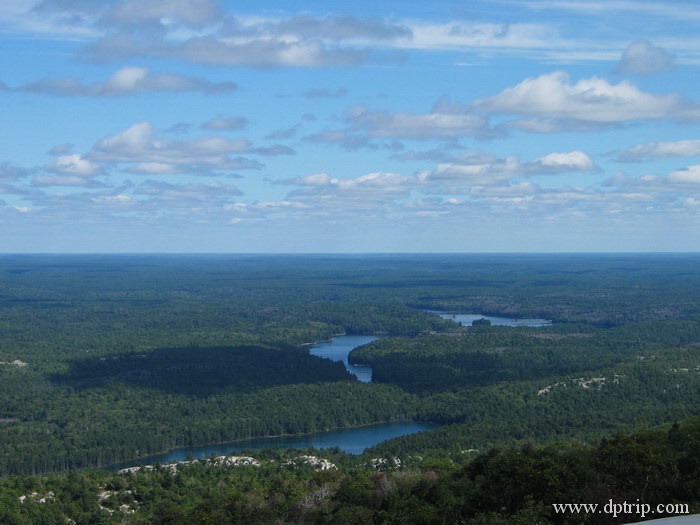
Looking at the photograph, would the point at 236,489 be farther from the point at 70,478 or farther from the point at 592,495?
the point at 592,495

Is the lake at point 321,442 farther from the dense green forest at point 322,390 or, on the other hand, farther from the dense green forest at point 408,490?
the dense green forest at point 408,490

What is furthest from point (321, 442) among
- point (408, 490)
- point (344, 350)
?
point (344, 350)

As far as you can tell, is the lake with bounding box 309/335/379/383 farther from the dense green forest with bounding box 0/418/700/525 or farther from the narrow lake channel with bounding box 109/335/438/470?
the dense green forest with bounding box 0/418/700/525

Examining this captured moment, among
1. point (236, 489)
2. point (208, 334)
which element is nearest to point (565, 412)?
point (236, 489)

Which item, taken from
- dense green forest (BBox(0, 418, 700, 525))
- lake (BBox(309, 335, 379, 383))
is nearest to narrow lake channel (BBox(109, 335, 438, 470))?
dense green forest (BBox(0, 418, 700, 525))

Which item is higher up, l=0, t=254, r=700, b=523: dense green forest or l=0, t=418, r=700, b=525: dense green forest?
l=0, t=418, r=700, b=525: dense green forest

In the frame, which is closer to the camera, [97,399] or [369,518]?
[369,518]
